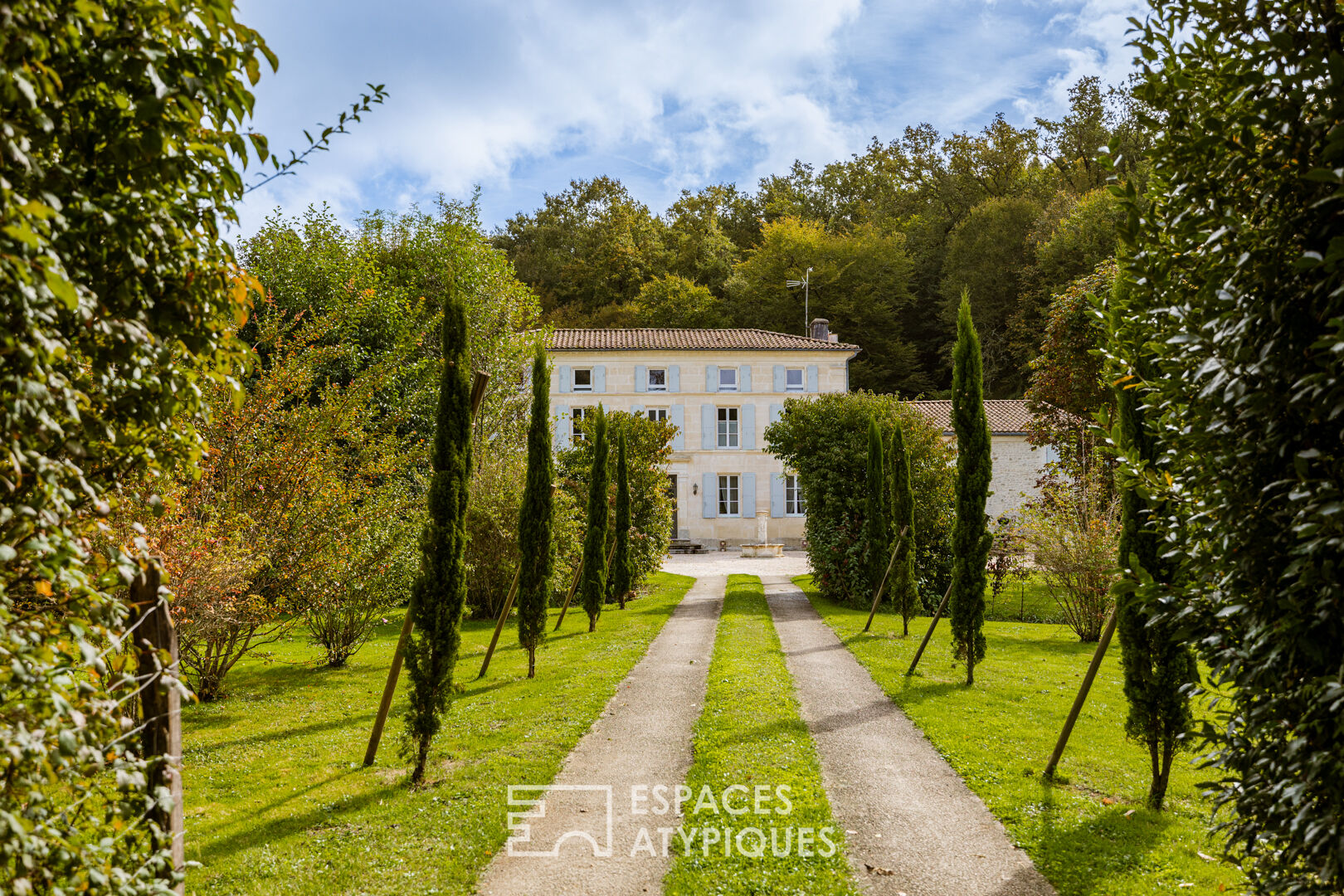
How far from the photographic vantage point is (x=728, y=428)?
36062 millimetres

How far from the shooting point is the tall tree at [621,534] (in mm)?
17875

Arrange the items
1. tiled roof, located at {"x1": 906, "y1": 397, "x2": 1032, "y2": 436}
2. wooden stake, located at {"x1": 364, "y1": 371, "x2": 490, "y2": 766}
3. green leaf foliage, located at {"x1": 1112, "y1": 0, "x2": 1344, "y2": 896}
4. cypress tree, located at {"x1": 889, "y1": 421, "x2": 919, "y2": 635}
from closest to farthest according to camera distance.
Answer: green leaf foliage, located at {"x1": 1112, "y1": 0, "x2": 1344, "y2": 896} < wooden stake, located at {"x1": 364, "y1": 371, "x2": 490, "y2": 766} < cypress tree, located at {"x1": 889, "y1": 421, "x2": 919, "y2": 635} < tiled roof, located at {"x1": 906, "y1": 397, "x2": 1032, "y2": 436}

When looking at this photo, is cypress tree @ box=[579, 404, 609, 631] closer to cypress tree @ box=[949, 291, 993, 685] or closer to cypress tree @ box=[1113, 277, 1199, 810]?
cypress tree @ box=[949, 291, 993, 685]

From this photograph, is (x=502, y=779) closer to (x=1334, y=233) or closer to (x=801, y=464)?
(x=1334, y=233)

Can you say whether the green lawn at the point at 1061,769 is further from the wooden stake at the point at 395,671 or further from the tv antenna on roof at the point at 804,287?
the tv antenna on roof at the point at 804,287

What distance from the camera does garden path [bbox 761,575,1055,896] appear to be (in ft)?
15.3

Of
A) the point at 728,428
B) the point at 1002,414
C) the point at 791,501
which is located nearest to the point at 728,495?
the point at 791,501

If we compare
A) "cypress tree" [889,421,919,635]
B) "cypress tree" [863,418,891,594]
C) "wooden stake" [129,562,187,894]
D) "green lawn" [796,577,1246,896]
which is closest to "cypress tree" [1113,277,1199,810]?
"green lawn" [796,577,1246,896]

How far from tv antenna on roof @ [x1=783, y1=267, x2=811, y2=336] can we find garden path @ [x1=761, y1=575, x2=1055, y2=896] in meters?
33.1

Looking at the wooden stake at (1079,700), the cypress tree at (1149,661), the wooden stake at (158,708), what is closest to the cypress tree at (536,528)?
the wooden stake at (1079,700)

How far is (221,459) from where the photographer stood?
977 centimetres

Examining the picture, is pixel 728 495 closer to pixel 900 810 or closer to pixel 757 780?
pixel 757 780

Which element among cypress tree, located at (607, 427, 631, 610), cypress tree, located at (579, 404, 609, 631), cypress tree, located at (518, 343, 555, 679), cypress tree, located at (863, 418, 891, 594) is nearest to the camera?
cypress tree, located at (518, 343, 555, 679)

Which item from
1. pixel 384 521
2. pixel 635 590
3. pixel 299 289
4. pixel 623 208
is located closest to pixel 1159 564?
A: pixel 384 521
